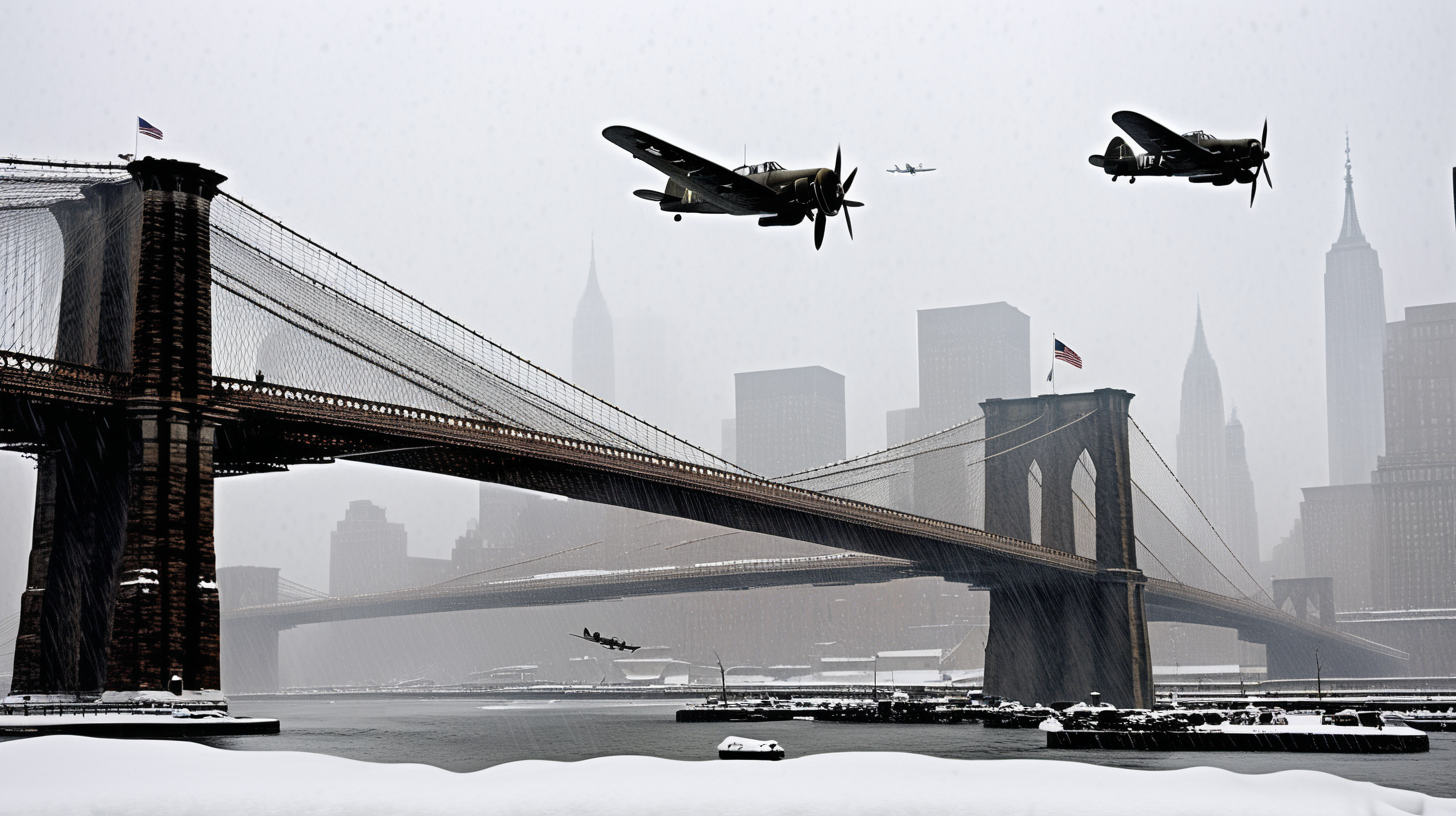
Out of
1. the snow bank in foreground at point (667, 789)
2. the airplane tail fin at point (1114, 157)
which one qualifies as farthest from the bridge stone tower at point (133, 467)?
the airplane tail fin at point (1114, 157)

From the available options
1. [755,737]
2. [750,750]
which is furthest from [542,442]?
[750,750]

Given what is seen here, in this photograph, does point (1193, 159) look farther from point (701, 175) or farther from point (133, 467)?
point (133, 467)

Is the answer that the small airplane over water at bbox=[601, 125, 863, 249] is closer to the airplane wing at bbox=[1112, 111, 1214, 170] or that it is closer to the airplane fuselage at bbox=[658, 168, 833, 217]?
the airplane fuselage at bbox=[658, 168, 833, 217]

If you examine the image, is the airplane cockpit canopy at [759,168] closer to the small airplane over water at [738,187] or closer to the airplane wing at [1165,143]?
the small airplane over water at [738,187]

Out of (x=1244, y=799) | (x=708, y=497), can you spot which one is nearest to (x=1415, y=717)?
(x=708, y=497)

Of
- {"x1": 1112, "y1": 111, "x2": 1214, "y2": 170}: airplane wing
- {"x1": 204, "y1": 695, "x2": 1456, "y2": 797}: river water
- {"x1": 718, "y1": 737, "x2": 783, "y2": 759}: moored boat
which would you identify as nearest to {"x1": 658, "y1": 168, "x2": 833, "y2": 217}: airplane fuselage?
{"x1": 1112, "y1": 111, "x2": 1214, "y2": 170}: airplane wing

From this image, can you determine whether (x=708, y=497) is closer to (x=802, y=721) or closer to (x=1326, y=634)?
(x=802, y=721)

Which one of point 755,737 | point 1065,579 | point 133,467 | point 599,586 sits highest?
→ point 133,467
